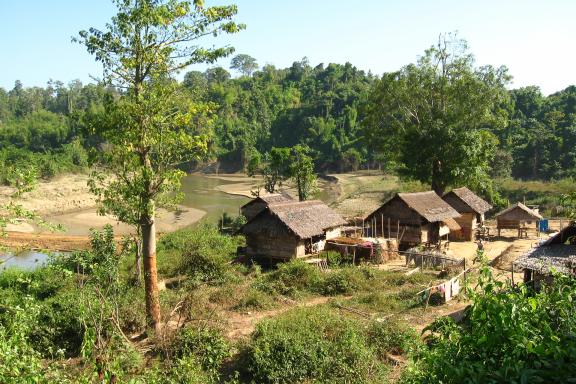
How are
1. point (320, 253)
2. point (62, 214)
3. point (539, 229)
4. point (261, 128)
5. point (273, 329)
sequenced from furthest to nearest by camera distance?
point (261, 128)
point (62, 214)
point (539, 229)
point (320, 253)
point (273, 329)

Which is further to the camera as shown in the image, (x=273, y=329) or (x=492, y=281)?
(x=273, y=329)

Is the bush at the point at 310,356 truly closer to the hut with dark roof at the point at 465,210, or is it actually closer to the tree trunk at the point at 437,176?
the hut with dark roof at the point at 465,210

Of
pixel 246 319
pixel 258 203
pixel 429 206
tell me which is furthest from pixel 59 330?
pixel 258 203

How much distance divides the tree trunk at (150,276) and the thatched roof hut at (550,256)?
34.0 ft

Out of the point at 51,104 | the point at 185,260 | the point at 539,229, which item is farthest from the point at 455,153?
the point at 51,104

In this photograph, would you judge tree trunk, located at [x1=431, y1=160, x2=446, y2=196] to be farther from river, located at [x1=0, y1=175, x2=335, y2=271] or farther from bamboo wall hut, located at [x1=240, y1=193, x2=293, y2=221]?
river, located at [x1=0, y1=175, x2=335, y2=271]

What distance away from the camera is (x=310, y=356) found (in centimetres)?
1172

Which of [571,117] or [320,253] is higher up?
[571,117]

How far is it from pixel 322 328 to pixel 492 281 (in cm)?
823

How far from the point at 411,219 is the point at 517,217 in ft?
26.0

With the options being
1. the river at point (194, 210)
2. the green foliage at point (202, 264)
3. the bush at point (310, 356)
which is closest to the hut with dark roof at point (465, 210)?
the green foliage at point (202, 264)

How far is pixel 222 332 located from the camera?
1430 cm

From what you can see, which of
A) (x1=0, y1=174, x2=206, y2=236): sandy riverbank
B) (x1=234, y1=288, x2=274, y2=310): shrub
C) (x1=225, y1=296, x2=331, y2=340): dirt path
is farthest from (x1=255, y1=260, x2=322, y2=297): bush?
(x1=0, y1=174, x2=206, y2=236): sandy riverbank

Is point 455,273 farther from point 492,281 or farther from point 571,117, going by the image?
point 571,117
